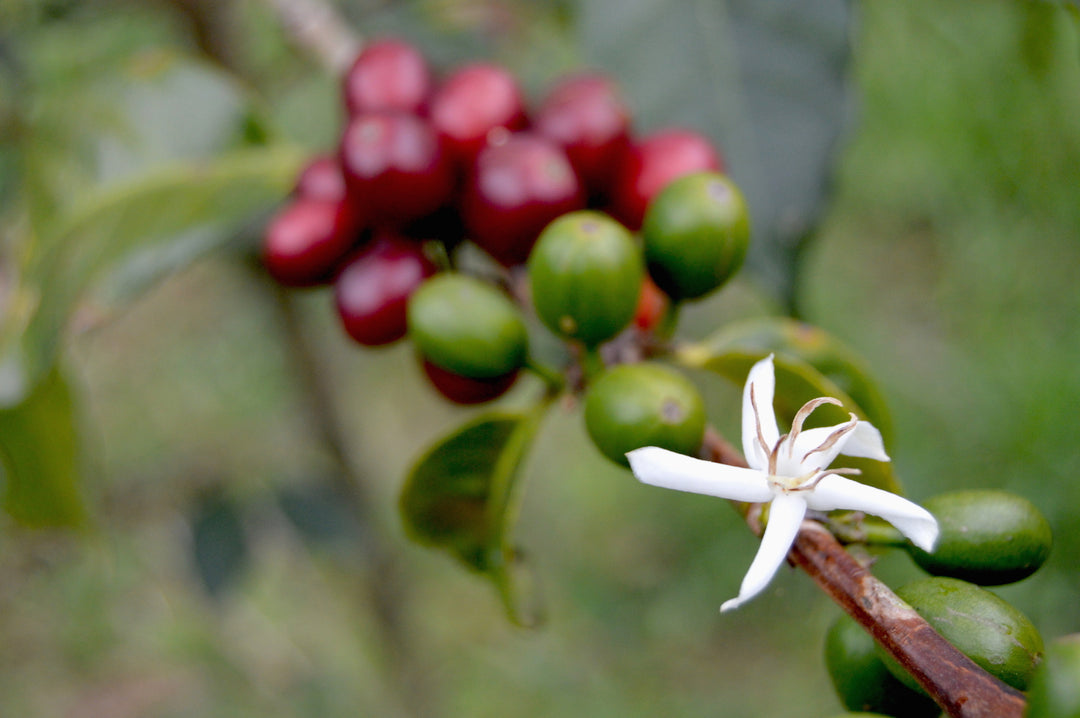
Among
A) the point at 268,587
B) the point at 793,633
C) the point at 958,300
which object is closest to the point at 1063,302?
the point at 958,300

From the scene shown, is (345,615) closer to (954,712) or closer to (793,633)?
(793,633)

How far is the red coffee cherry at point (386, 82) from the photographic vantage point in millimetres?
941

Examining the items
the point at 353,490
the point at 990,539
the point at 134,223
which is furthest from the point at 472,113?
the point at 353,490

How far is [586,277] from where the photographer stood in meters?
0.67

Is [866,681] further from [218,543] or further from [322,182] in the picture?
[218,543]

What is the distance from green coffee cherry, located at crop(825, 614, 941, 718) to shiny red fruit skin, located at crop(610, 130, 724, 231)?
19.1 inches

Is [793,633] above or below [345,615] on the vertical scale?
above

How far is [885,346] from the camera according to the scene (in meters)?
2.95

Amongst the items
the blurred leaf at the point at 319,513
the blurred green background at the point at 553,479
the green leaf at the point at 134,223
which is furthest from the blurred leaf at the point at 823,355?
the blurred leaf at the point at 319,513

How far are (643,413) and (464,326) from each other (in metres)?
0.19

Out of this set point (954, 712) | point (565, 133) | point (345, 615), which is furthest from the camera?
point (345, 615)

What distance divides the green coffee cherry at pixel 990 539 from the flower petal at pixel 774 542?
0.13m

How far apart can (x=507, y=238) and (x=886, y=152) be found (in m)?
2.81

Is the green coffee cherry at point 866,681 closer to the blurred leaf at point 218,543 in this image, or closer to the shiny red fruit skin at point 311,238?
the shiny red fruit skin at point 311,238
